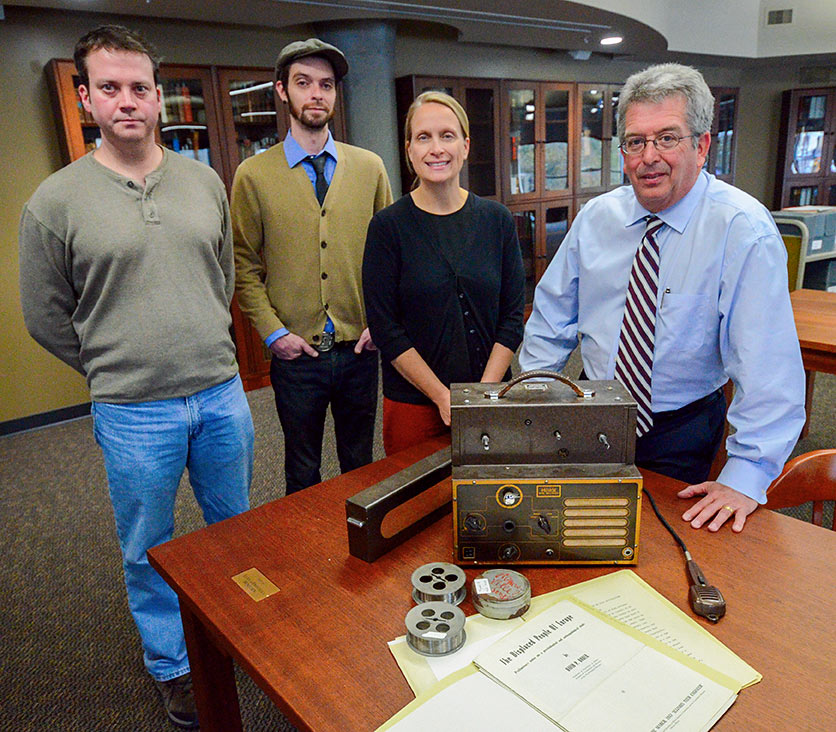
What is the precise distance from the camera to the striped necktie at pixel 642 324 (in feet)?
4.63

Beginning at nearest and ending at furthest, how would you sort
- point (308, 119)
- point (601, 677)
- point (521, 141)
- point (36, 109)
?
1. point (601, 677)
2. point (308, 119)
3. point (36, 109)
4. point (521, 141)

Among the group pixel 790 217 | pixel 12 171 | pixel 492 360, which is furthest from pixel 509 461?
pixel 790 217

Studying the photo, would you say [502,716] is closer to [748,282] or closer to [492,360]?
[748,282]

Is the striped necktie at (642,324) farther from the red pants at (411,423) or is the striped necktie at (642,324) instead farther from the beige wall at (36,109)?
the beige wall at (36,109)

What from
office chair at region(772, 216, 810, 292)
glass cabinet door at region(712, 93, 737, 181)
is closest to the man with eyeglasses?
office chair at region(772, 216, 810, 292)

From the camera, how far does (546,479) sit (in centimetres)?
99

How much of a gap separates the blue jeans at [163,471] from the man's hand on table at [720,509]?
1114 millimetres

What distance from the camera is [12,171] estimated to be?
368 centimetres

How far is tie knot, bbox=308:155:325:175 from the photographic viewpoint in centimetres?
204

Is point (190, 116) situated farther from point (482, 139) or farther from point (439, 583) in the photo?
point (439, 583)

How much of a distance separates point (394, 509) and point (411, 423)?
27.4 inches

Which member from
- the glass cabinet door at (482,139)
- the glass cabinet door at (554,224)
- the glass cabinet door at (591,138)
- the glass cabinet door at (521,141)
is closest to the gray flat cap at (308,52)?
the glass cabinet door at (482,139)

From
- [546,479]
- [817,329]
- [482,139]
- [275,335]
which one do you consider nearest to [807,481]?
[546,479]

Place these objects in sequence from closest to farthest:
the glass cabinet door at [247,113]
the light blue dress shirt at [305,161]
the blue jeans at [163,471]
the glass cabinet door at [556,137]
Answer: the blue jeans at [163,471] < the light blue dress shirt at [305,161] < the glass cabinet door at [247,113] < the glass cabinet door at [556,137]
